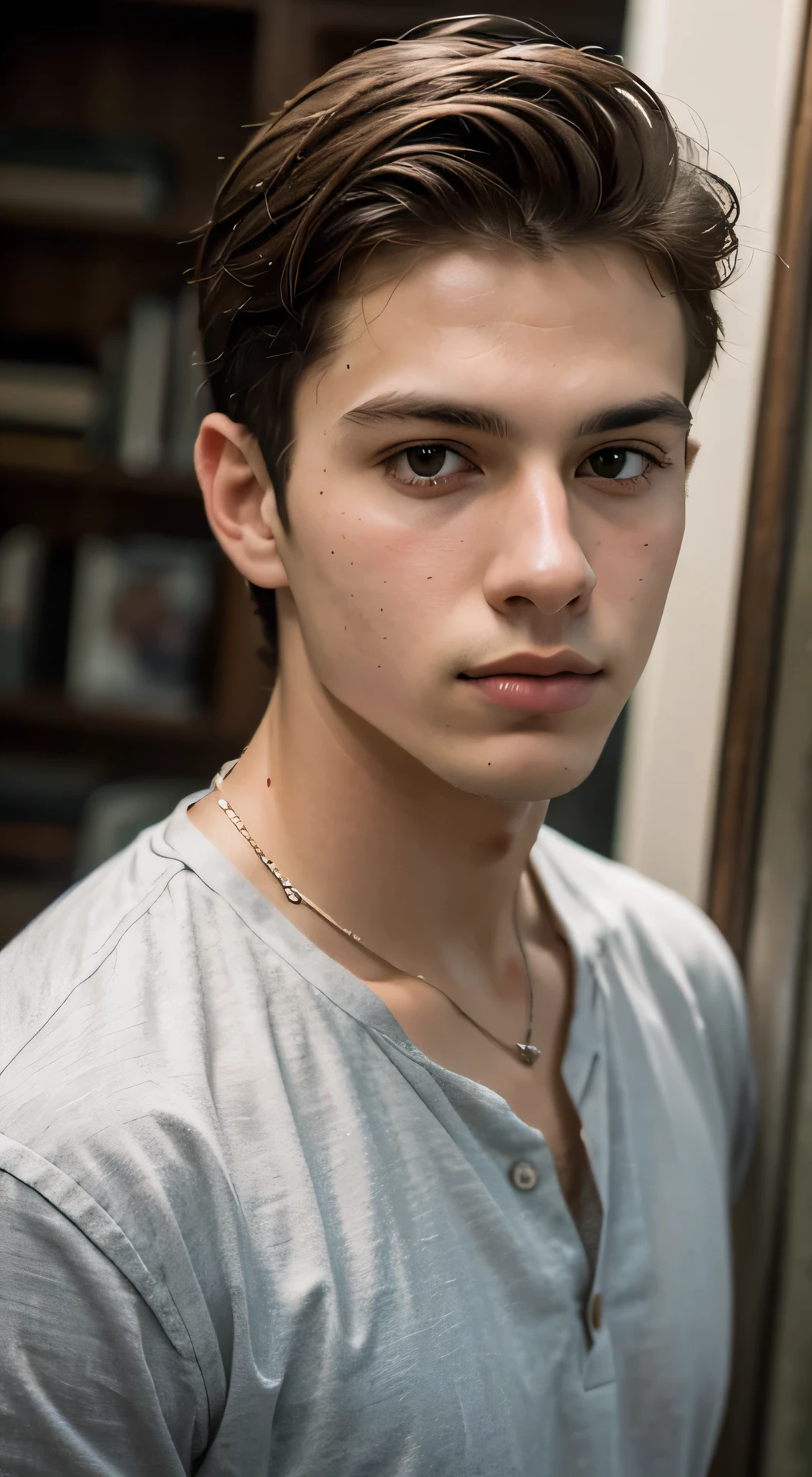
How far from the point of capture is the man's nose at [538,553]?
714mm

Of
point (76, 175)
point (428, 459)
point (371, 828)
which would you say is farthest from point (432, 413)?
point (76, 175)

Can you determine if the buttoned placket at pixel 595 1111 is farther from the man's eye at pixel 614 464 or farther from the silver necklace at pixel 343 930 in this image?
the man's eye at pixel 614 464

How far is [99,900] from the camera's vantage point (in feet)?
2.89

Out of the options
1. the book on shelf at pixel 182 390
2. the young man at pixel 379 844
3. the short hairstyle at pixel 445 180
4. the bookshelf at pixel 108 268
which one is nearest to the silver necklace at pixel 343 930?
the young man at pixel 379 844

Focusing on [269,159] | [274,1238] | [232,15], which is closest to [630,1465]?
[274,1238]

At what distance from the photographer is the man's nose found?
28.1 inches

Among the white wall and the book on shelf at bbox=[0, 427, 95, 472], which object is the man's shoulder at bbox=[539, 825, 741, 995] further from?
the book on shelf at bbox=[0, 427, 95, 472]

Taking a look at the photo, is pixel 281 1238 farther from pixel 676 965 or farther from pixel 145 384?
pixel 145 384

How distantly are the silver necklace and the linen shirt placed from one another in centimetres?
3

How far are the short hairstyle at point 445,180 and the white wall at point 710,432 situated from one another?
7.5 inches

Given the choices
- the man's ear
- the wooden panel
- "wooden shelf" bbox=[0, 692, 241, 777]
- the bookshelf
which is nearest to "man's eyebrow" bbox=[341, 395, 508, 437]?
the man's ear

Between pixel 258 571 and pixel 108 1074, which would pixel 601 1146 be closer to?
pixel 108 1074

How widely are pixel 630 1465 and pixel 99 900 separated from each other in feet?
1.88

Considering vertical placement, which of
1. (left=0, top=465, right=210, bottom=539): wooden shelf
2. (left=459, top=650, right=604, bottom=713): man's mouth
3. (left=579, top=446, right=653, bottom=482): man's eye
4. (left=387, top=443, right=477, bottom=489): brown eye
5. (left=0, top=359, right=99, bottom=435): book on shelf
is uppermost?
(left=0, top=359, right=99, bottom=435): book on shelf
